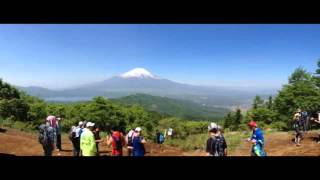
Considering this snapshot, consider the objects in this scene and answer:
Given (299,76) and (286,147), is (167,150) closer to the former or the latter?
(286,147)

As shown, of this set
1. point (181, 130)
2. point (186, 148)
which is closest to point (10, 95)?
point (181, 130)

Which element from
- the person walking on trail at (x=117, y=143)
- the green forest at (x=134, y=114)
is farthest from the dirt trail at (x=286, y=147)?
the green forest at (x=134, y=114)

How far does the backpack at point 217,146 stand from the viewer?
6.50 metres

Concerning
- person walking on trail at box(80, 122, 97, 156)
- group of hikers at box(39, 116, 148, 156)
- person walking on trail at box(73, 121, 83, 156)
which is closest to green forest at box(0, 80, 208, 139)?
person walking on trail at box(73, 121, 83, 156)

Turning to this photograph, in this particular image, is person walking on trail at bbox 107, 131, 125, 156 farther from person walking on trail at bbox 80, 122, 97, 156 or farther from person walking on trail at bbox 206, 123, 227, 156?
person walking on trail at bbox 206, 123, 227, 156

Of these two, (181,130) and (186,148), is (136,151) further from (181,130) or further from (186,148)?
(181,130)

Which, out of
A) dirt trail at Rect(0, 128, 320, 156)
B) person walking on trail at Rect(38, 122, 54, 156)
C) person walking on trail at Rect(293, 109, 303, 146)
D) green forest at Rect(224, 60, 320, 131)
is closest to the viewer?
person walking on trail at Rect(38, 122, 54, 156)

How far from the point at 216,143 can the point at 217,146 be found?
0.17 feet

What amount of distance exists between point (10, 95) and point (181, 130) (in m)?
18.8

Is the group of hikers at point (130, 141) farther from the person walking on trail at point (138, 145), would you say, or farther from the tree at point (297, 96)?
the tree at point (297, 96)

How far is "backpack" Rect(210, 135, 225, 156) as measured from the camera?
6.50 metres
